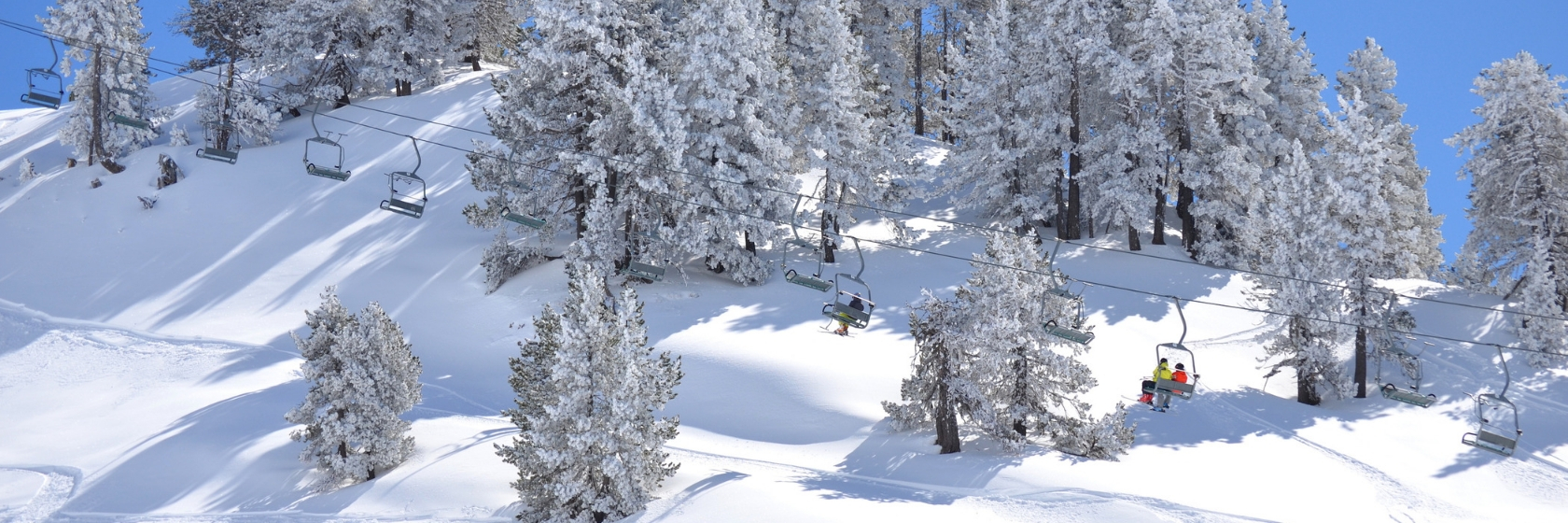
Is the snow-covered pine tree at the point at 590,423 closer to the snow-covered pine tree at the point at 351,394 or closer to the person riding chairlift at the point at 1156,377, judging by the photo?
the snow-covered pine tree at the point at 351,394

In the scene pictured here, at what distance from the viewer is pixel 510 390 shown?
3038 centimetres

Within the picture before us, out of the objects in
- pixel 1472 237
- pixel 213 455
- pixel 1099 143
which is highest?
pixel 1099 143

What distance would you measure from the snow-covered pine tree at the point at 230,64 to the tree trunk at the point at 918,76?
29149 mm

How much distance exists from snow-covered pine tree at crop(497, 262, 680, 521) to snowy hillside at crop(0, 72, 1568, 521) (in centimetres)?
112

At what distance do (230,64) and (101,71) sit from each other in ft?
14.1

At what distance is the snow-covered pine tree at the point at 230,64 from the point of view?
43406mm

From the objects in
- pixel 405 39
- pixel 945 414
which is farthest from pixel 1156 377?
pixel 405 39

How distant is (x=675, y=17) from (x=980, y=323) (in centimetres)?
1956

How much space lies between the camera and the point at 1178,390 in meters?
21.3

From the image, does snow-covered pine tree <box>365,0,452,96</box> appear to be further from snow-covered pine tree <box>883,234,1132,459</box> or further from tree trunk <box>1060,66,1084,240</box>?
snow-covered pine tree <box>883,234,1132,459</box>

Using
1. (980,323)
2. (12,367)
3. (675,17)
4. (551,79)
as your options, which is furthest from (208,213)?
(980,323)

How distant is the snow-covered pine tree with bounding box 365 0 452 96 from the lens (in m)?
46.1

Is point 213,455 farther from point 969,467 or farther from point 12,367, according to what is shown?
point 969,467

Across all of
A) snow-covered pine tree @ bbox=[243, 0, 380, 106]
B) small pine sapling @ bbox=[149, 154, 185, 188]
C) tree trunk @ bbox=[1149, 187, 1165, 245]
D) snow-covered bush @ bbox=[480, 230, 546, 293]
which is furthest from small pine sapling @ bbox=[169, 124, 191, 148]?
tree trunk @ bbox=[1149, 187, 1165, 245]
